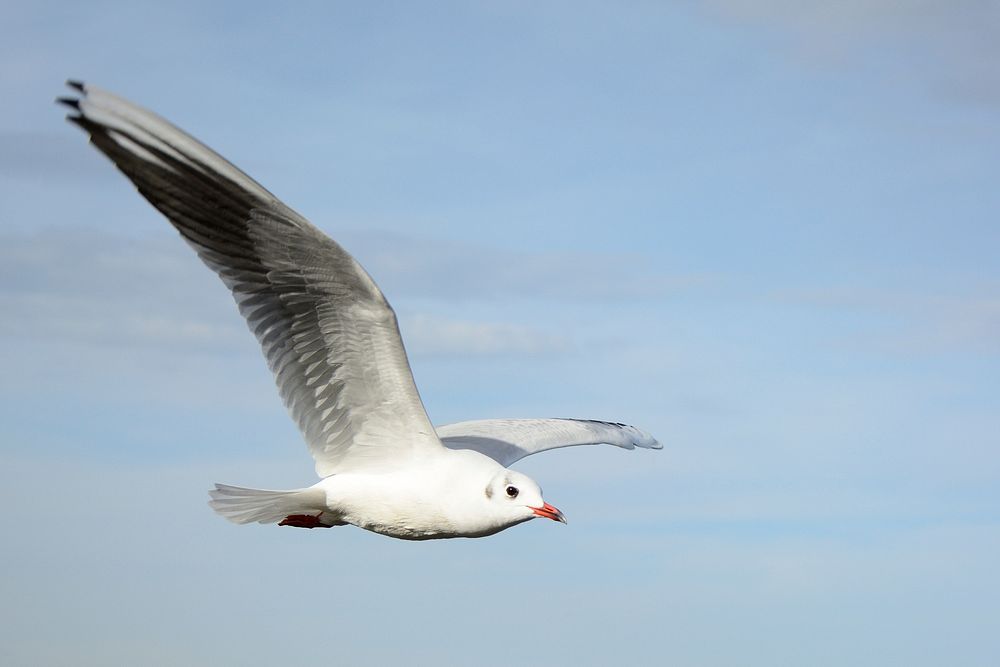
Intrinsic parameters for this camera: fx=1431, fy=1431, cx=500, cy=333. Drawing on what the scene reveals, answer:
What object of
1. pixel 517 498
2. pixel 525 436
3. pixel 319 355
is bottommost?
pixel 517 498

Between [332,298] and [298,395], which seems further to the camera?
[298,395]

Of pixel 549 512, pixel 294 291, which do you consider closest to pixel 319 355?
pixel 294 291

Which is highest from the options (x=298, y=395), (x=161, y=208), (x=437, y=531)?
(x=161, y=208)

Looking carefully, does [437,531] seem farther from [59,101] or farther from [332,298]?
[59,101]

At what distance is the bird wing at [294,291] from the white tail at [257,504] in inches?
10.2

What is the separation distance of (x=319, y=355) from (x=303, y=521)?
4.43ft

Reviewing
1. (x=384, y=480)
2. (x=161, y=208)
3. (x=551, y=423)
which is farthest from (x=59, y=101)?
(x=551, y=423)

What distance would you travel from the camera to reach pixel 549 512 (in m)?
9.36

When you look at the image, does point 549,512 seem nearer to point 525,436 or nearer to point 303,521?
point 303,521

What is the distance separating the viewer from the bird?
8.64 metres

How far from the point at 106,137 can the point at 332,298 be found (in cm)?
177

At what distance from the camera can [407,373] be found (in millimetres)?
→ 9539

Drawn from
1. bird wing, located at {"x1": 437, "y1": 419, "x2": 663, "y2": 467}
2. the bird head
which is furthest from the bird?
bird wing, located at {"x1": 437, "y1": 419, "x2": 663, "y2": 467}

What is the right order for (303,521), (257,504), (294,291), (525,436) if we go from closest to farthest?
(294,291) < (257,504) < (303,521) < (525,436)
